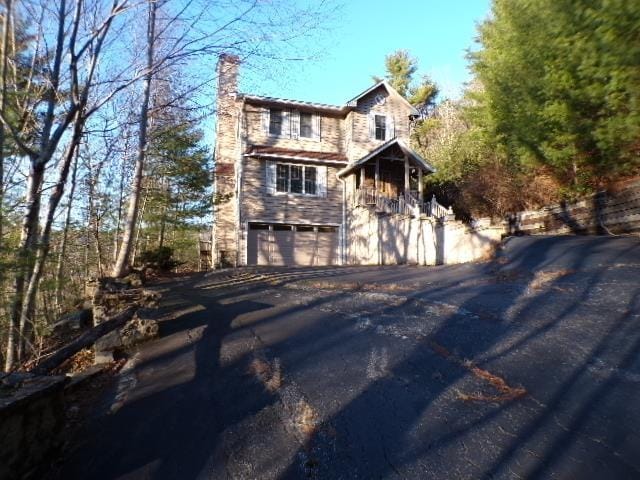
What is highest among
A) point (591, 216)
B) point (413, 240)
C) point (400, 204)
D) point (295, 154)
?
point (295, 154)

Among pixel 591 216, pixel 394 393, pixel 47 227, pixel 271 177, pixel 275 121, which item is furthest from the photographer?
pixel 275 121

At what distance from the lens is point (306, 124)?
18141 millimetres

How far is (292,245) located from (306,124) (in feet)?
19.4

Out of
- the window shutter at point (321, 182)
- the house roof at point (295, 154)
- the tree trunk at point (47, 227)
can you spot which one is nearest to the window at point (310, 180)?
the window shutter at point (321, 182)

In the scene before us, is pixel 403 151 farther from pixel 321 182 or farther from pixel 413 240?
pixel 413 240

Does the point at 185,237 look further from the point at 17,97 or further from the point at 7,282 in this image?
the point at 7,282

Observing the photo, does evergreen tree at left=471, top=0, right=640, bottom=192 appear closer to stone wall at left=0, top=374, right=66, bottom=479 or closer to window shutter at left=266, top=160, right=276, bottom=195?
stone wall at left=0, top=374, right=66, bottom=479

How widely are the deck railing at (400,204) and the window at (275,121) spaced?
4.76m

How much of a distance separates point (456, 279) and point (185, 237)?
14.6 m

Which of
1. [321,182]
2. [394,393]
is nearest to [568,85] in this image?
[394,393]

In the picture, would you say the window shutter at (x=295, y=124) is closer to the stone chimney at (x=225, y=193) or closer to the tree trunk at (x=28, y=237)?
the stone chimney at (x=225, y=193)

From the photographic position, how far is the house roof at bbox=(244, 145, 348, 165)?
55.1ft

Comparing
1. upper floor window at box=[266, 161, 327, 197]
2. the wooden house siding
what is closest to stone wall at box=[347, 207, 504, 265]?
upper floor window at box=[266, 161, 327, 197]

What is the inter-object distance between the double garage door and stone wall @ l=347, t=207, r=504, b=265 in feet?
3.34
